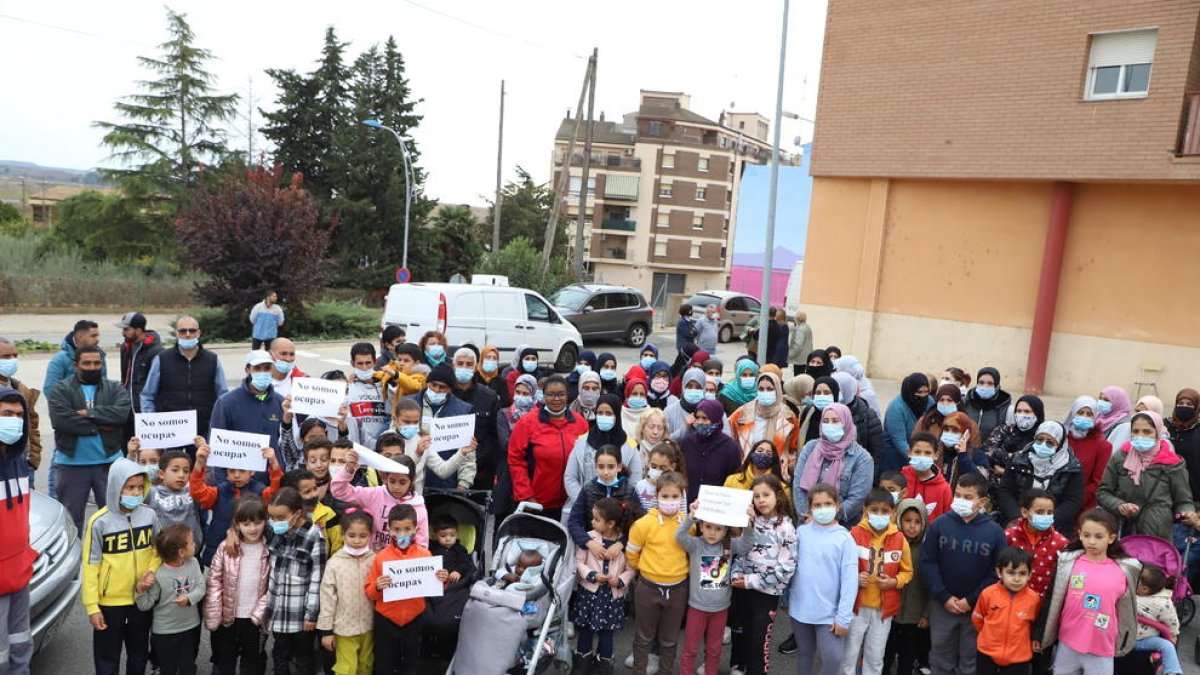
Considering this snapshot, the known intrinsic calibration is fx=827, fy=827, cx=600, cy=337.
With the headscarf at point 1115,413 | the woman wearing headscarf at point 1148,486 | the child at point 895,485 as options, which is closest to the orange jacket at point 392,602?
the child at point 895,485

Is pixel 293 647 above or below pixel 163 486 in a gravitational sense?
below

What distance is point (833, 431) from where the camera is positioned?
584 centimetres

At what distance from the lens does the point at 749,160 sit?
234 ft

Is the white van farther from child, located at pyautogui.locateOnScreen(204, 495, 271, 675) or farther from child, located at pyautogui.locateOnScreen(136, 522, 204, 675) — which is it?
child, located at pyautogui.locateOnScreen(136, 522, 204, 675)

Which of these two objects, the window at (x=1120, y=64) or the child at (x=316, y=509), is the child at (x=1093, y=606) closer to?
the child at (x=316, y=509)

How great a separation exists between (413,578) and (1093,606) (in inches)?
153

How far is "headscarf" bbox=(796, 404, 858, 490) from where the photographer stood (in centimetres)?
592

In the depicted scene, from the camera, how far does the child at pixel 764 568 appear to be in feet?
16.7

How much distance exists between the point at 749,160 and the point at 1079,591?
69512 mm

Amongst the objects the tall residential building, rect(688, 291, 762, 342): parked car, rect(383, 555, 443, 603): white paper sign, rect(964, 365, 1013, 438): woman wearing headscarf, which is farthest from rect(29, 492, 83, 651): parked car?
the tall residential building

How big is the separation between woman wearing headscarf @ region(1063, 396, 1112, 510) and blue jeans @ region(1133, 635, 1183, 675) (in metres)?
1.60

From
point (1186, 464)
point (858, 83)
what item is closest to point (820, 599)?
point (1186, 464)

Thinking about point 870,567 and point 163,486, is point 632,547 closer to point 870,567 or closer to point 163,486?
point 870,567

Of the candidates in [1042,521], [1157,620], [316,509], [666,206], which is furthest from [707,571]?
[666,206]
